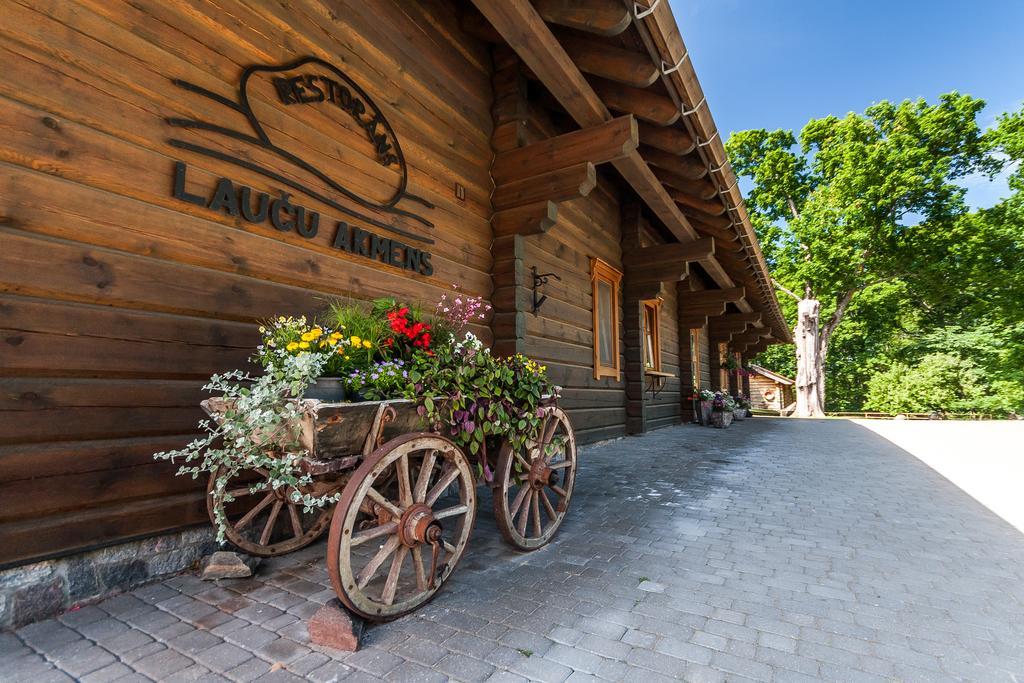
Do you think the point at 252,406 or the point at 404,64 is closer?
the point at 252,406

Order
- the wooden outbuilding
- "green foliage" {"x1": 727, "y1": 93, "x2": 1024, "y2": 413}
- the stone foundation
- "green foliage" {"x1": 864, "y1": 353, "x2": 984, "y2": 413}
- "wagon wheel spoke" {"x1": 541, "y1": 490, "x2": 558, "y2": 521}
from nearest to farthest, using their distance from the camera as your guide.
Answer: the stone foundation → "wagon wheel spoke" {"x1": 541, "y1": 490, "x2": 558, "y2": 521} → "green foliage" {"x1": 727, "y1": 93, "x2": 1024, "y2": 413} → "green foliage" {"x1": 864, "y1": 353, "x2": 984, "y2": 413} → the wooden outbuilding

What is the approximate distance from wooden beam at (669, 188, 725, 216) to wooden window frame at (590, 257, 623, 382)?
1244 millimetres

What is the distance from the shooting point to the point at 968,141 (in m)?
16.8

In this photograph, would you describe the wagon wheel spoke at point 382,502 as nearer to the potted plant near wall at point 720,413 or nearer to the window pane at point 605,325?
the window pane at point 605,325

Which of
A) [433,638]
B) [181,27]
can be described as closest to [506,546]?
[433,638]

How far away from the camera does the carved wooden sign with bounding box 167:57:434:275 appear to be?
2.33 metres

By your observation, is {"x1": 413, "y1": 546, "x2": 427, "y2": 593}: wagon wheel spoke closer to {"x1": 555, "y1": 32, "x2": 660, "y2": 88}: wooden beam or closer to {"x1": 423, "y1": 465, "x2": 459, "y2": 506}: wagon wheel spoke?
{"x1": 423, "y1": 465, "x2": 459, "y2": 506}: wagon wheel spoke

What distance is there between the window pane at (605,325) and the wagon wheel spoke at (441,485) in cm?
452

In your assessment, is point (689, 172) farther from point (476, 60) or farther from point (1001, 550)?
point (1001, 550)

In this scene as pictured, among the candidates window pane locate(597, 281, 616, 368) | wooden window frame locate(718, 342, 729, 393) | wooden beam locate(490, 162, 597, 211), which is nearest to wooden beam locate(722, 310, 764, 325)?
wooden window frame locate(718, 342, 729, 393)

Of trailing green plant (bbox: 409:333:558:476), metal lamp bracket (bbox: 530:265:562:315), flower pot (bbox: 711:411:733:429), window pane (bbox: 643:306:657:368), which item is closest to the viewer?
trailing green plant (bbox: 409:333:558:476)

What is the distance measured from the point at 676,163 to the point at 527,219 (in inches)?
70.7

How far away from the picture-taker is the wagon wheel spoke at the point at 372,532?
1579 millimetres

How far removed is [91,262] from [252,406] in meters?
1.01
